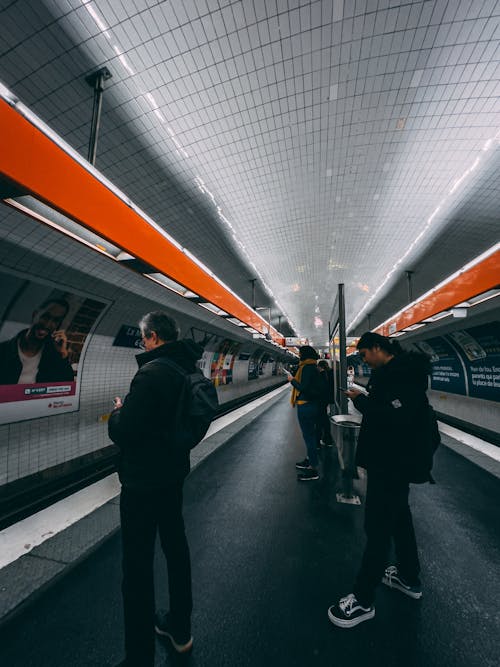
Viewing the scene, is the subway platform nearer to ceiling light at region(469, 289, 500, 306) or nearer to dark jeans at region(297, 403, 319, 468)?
dark jeans at region(297, 403, 319, 468)

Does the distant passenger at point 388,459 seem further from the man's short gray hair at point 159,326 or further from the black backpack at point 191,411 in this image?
the man's short gray hair at point 159,326

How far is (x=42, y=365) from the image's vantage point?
12.1 feet

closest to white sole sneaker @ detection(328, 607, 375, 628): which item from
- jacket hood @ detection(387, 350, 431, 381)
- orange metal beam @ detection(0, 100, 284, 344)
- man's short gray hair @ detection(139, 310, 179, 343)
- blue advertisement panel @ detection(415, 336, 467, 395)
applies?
jacket hood @ detection(387, 350, 431, 381)

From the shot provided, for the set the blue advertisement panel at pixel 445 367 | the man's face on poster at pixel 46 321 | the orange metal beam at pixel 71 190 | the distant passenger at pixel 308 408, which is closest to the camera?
the orange metal beam at pixel 71 190

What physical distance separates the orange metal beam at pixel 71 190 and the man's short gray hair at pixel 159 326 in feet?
3.68

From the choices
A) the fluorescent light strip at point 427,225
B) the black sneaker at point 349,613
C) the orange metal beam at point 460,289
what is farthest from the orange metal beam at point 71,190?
the fluorescent light strip at point 427,225

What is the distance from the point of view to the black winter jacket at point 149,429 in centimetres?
130

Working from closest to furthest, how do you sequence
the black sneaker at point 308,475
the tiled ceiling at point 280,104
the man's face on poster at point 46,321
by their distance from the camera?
1. the tiled ceiling at point 280,104
2. the man's face on poster at point 46,321
3. the black sneaker at point 308,475

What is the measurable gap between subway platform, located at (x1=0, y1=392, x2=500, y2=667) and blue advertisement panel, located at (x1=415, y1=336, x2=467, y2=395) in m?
5.44

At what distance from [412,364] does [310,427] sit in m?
2.48

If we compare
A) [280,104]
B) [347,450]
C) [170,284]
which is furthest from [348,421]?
[280,104]

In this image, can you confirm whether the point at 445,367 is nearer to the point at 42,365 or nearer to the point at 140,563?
the point at 140,563

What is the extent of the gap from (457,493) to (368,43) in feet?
17.1

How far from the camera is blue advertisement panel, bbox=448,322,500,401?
596 cm
